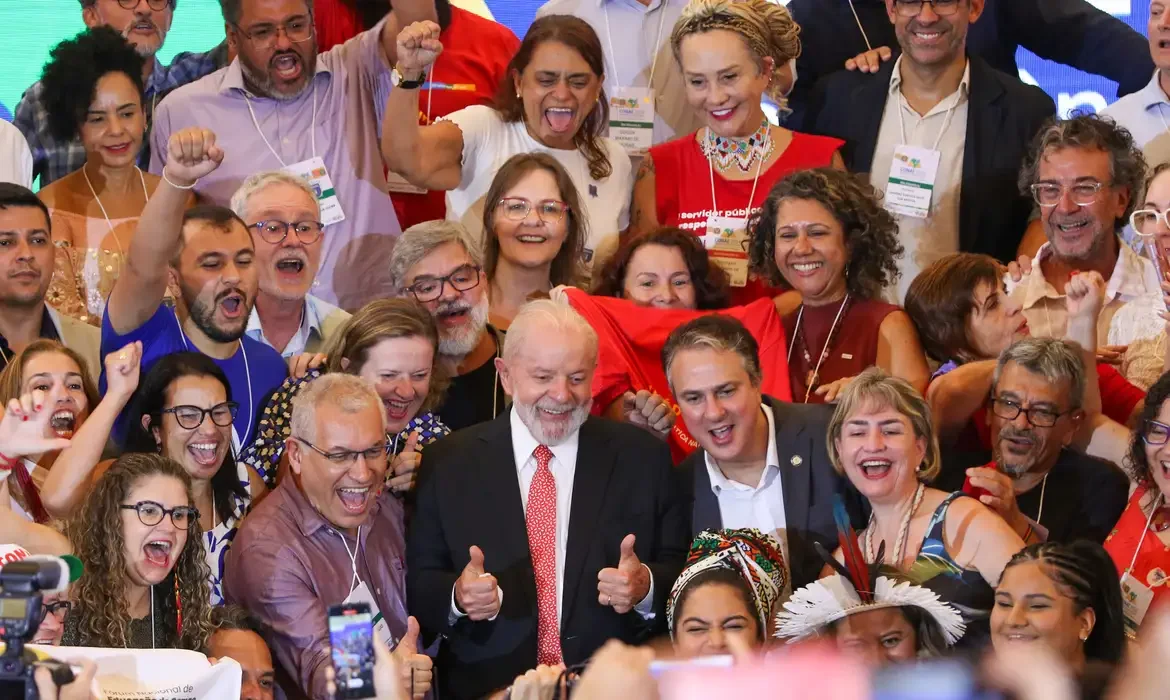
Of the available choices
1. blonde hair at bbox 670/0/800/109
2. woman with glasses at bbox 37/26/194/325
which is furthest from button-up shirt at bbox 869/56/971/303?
woman with glasses at bbox 37/26/194/325

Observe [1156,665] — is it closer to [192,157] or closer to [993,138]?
[192,157]

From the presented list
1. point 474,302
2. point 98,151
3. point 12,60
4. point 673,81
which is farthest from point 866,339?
point 12,60

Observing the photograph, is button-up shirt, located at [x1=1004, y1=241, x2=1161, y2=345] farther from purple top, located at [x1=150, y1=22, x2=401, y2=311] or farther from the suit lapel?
purple top, located at [x1=150, y1=22, x2=401, y2=311]

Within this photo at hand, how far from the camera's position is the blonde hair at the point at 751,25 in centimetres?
518

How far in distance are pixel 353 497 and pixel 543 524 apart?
1.55 feet

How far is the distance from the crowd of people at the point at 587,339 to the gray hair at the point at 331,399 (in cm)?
1

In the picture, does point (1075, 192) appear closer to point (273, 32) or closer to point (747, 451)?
point (747, 451)

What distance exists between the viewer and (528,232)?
500cm

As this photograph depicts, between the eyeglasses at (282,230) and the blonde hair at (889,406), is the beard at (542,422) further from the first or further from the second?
the eyeglasses at (282,230)

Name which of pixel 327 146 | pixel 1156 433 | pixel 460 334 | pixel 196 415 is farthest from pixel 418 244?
pixel 1156 433

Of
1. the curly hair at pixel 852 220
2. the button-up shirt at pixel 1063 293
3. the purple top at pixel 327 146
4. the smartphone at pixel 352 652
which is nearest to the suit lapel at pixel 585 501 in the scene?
the curly hair at pixel 852 220

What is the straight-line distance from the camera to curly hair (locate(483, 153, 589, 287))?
5023 mm

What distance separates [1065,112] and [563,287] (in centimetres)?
231

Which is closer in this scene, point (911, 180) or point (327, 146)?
point (911, 180)
